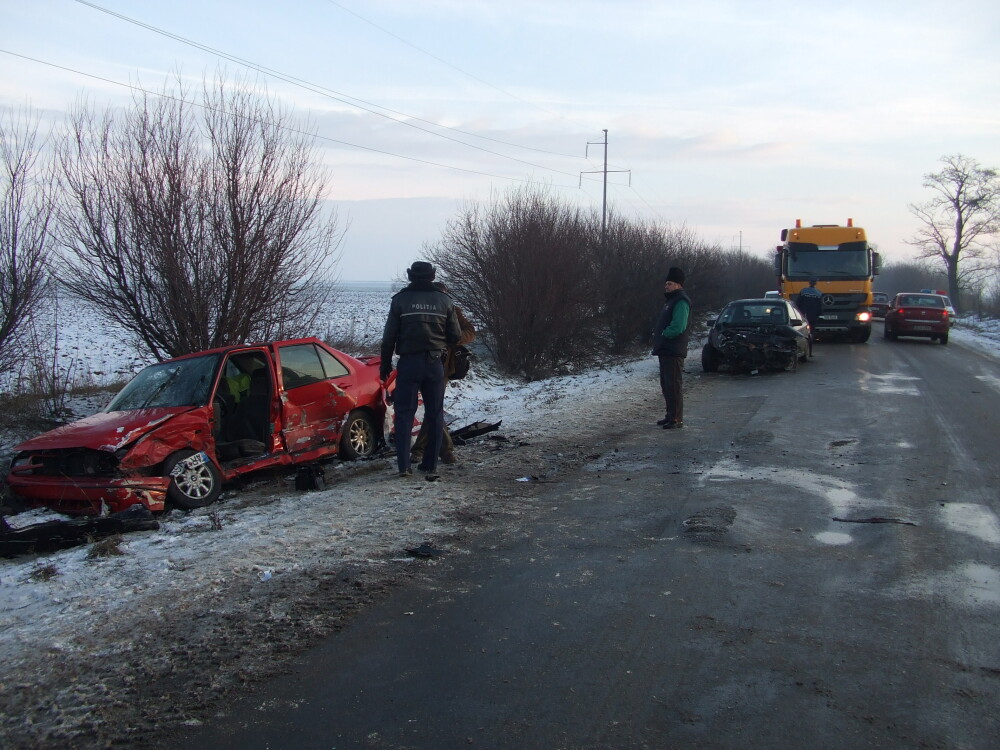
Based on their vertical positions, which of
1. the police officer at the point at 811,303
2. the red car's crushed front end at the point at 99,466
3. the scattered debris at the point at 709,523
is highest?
the police officer at the point at 811,303

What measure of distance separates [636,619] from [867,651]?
3.63 feet

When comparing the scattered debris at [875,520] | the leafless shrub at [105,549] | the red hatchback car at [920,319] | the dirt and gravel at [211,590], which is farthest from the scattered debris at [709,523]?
the red hatchback car at [920,319]

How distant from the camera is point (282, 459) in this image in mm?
7941

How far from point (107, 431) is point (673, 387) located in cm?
663

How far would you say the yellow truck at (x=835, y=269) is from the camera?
23.0 metres

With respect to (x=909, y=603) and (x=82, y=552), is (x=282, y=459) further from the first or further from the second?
(x=909, y=603)

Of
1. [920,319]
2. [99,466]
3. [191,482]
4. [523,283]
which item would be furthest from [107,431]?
[920,319]

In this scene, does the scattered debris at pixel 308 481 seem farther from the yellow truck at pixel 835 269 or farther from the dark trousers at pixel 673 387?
the yellow truck at pixel 835 269

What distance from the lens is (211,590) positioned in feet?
15.4

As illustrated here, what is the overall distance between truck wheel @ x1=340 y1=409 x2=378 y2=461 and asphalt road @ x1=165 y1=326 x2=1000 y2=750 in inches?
103

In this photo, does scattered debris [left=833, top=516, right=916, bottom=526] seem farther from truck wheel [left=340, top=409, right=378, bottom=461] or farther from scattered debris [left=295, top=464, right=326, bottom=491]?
truck wheel [left=340, top=409, right=378, bottom=461]

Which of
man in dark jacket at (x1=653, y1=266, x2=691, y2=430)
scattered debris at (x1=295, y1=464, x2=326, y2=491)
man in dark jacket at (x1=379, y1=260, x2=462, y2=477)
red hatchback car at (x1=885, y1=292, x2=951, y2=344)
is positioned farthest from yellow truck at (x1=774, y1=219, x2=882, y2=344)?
scattered debris at (x1=295, y1=464, x2=326, y2=491)

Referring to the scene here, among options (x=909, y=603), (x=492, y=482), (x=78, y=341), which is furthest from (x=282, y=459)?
(x=78, y=341)

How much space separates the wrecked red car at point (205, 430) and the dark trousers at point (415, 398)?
1261 mm
